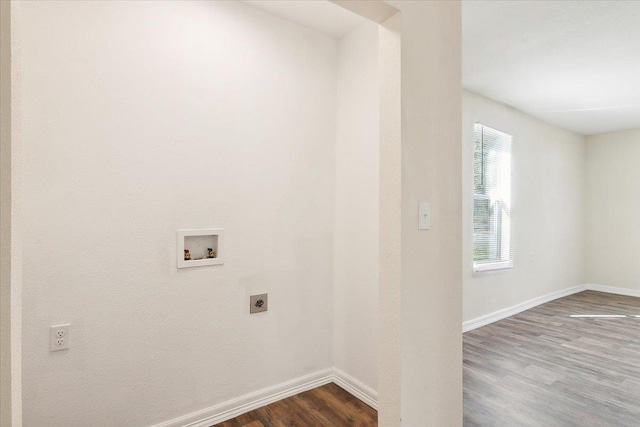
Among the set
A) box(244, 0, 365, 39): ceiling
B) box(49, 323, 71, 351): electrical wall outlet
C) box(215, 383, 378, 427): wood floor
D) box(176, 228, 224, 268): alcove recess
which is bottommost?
box(215, 383, 378, 427): wood floor

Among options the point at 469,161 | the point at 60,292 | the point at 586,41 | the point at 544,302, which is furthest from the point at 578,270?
the point at 60,292

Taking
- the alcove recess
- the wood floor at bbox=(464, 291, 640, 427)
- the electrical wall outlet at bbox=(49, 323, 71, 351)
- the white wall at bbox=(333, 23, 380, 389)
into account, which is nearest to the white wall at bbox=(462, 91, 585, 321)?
the wood floor at bbox=(464, 291, 640, 427)

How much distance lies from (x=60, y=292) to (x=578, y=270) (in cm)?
695

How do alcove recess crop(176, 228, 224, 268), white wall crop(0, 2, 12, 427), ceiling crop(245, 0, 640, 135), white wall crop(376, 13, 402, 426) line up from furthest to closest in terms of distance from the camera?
1. ceiling crop(245, 0, 640, 135)
2. alcove recess crop(176, 228, 224, 268)
3. white wall crop(376, 13, 402, 426)
4. white wall crop(0, 2, 12, 427)

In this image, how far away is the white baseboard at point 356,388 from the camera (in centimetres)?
219

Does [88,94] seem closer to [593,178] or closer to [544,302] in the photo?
[544,302]

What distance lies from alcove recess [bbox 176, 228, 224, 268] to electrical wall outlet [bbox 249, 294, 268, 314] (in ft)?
1.05

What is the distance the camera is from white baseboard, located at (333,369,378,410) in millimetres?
2191

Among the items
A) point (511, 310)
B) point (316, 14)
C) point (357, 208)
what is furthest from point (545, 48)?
point (511, 310)

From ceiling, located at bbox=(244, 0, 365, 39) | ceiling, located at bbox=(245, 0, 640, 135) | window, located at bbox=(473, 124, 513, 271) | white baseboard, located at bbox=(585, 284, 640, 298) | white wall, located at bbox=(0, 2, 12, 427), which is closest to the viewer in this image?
white wall, located at bbox=(0, 2, 12, 427)

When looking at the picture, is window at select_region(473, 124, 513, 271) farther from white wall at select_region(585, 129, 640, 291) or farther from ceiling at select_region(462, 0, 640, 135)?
white wall at select_region(585, 129, 640, 291)

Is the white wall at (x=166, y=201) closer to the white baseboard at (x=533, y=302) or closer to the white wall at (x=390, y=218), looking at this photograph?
the white wall at (x=390, y=218)

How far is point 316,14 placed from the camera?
2238 millimetres

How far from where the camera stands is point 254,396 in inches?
84.0
